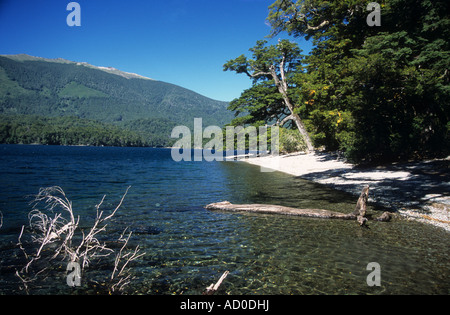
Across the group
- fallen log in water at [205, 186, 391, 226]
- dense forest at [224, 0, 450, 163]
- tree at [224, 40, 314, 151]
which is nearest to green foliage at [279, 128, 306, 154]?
tree at [224, 40, 314, 151]

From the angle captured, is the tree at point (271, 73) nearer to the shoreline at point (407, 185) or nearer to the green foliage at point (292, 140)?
the green foliage at point (292, 140)

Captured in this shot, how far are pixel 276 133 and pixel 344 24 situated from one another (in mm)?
25714

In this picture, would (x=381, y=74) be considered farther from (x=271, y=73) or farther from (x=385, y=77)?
(x=271, y=73)

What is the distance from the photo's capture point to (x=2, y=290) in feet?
16.5

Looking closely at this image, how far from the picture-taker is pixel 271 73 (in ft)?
146

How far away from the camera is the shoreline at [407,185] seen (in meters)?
10.4

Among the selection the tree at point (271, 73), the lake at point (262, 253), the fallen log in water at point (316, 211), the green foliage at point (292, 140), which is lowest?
the lake at point (262, 253)

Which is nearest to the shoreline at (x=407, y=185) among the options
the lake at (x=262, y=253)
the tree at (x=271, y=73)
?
the lake at (x=262, y=253)

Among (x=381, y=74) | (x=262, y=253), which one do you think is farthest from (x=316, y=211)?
(x=381, y=74)

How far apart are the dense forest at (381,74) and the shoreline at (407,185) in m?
2.10

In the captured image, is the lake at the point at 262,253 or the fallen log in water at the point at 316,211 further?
the fallen log in water at the point at 316,211

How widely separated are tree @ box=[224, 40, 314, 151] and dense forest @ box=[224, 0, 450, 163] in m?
15.8
